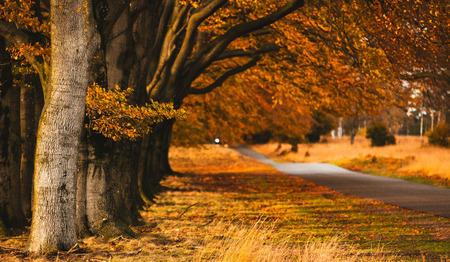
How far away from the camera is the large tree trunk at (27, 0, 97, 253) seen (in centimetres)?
694

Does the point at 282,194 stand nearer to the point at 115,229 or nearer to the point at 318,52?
the point at 318,52

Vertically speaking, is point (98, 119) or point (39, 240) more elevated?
point (98, 119)

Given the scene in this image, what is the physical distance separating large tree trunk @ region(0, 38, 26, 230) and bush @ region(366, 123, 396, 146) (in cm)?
4056

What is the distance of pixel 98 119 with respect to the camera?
7.99 m

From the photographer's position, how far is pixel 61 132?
7.00 meters

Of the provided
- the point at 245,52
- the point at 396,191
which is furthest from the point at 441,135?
the point at 245,52

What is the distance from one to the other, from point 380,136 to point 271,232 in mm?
38627

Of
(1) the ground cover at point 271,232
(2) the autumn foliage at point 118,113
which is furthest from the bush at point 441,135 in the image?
(2) the autumn foliage at point 118,113

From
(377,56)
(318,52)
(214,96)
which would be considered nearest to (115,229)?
(377,56)

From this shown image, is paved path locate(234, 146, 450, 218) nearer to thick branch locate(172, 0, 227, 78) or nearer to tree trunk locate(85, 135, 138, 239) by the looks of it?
thick branch locate(172, 0, 227, 78)

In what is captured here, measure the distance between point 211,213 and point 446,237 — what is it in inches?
226

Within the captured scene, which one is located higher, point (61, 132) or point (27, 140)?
point (61, 132)

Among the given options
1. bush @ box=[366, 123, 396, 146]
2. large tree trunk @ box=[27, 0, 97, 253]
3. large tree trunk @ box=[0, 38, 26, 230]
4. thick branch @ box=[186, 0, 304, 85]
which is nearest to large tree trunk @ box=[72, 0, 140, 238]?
large tree trunk @ box=[27, 0, 97, 253]

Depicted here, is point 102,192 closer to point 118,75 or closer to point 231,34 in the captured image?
point 118,75
